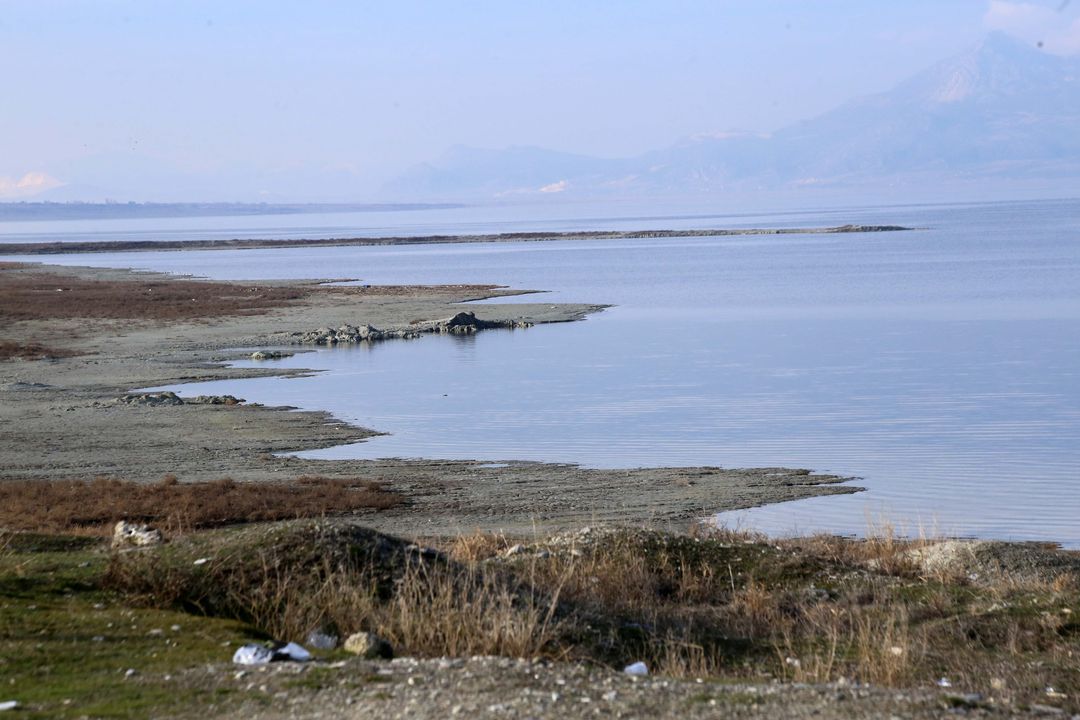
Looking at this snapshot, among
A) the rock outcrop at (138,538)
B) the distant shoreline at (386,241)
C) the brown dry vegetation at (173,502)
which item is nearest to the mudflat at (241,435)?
the brown dry vegetation at (173,502)

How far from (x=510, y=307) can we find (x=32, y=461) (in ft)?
123

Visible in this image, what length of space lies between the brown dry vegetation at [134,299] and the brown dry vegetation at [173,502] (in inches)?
1454

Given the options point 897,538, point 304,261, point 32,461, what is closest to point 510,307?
point 32,461

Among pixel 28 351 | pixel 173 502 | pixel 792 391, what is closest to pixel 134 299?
pixel 28 351

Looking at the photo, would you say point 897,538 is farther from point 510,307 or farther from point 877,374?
point 510,307

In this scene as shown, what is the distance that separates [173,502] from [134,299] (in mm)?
49042

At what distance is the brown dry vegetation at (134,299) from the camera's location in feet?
190

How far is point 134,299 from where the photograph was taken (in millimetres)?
64938

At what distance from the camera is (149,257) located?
12925 centimetres

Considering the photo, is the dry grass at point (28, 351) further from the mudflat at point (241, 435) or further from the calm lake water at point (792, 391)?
the calm lake water at point (792, 391)

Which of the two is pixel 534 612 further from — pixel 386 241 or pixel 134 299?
pixel 386 241

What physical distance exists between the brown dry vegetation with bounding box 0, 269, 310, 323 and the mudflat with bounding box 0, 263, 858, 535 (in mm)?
424

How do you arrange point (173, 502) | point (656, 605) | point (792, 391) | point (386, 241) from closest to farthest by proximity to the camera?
point (656, 605)
point (173, 502)
point (792, 391)
point (386, 241)

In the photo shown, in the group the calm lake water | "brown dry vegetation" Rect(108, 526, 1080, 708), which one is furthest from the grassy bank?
the calm lake water
